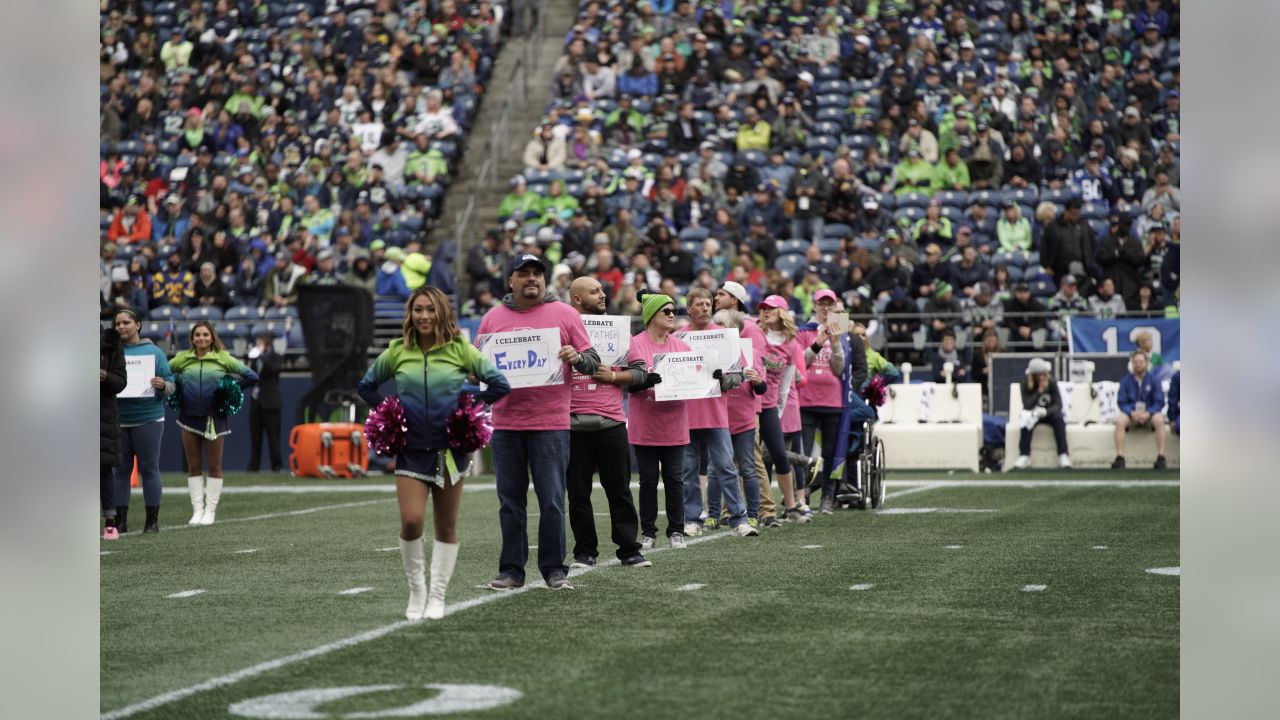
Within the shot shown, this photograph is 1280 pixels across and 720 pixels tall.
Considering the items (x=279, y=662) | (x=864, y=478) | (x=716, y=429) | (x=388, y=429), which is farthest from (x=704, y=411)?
(x=279, y=662)

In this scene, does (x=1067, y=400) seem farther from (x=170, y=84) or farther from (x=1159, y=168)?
(x=170, y=84)

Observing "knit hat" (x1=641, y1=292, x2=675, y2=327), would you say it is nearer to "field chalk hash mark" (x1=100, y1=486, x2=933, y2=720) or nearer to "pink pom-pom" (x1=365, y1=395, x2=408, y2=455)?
"field chalk hash mark" (x1=100, y1=486, x2=933, y2=720)

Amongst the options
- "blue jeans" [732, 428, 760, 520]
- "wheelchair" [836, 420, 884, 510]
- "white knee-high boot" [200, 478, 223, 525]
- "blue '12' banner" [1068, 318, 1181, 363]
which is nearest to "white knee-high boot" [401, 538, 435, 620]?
"blue jeans" [732, 428, 760, 520]

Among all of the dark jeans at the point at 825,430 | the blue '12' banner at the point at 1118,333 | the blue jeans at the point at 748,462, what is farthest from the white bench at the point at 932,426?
the blue jeans at the point at 748,462

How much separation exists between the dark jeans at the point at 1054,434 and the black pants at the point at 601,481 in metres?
13.6

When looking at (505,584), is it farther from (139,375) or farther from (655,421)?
(139,375)

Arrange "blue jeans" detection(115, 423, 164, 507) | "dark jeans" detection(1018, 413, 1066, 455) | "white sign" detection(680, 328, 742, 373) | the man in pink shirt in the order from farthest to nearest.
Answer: "dark jeans" detection(1018, 413, 1066, 455)
"blue jeans" detection(115, 423, 164, 507)
"white sign" detection(680, 328, 742, 373)
the man in pink shirt

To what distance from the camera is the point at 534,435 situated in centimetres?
1097

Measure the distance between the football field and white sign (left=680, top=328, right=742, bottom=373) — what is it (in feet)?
4.67

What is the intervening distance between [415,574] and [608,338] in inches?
132

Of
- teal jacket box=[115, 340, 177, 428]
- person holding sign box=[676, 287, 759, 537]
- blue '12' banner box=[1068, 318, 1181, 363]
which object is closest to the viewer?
person holding sign box=[676, 287, 759, 537]

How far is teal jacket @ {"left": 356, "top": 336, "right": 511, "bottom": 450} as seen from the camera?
31.1 feet

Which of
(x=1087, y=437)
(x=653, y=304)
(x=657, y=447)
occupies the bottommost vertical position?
(x=1087, y=437)
